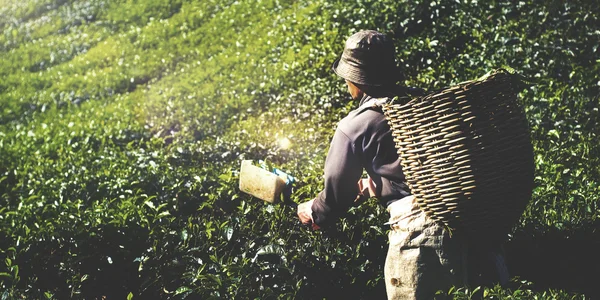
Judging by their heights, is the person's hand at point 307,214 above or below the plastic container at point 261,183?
above

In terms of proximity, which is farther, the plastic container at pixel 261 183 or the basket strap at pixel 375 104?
the plastic container at pixel 261 183

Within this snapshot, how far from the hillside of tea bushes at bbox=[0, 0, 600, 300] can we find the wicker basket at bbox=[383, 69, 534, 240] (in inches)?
23.6

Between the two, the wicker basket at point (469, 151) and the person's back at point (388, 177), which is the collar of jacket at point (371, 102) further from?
the wicker basket at point (469, 151)

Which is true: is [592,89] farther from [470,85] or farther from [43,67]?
[43,67]

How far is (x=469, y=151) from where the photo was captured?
2.88m

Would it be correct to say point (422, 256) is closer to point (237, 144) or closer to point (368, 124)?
point (368, 124)

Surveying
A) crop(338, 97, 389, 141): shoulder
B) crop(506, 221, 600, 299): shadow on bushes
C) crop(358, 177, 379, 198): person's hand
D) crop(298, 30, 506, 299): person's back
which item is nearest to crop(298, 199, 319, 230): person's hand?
crop(358, 177, 379, 198): person's hand

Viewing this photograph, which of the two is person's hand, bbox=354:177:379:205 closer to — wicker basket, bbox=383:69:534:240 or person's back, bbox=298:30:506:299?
person's back, bbox=298:30:506:299

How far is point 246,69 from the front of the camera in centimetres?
764

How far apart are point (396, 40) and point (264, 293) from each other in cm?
422

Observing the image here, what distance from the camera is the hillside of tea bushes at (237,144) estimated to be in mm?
3959

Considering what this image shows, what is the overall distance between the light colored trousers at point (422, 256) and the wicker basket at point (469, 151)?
144mm

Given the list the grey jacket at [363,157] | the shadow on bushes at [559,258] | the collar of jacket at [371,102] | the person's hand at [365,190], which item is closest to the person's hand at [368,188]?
the person's hand at [365,190]

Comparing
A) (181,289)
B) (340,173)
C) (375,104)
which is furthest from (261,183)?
(375,104)
